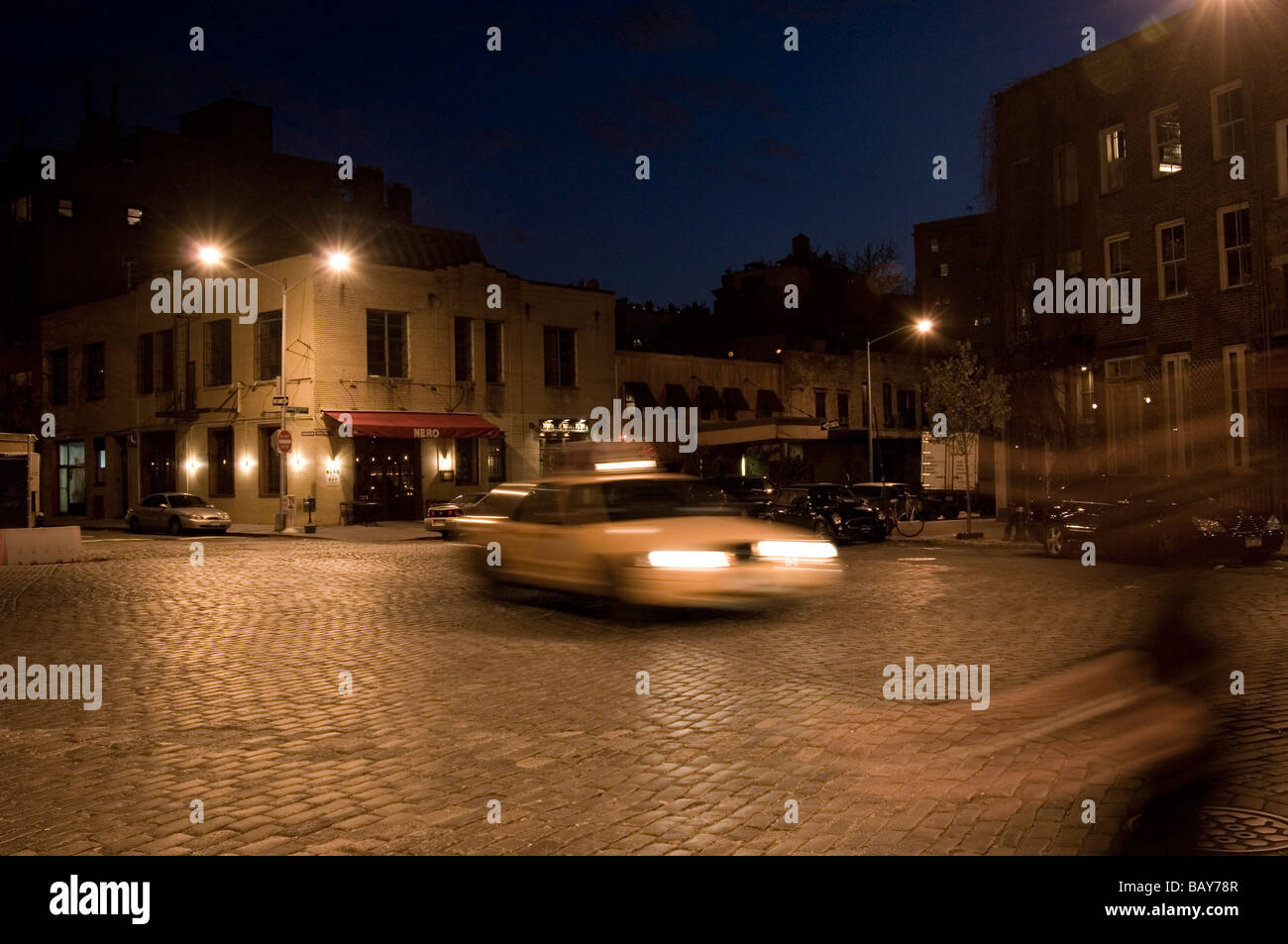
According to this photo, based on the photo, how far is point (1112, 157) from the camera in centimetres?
3022

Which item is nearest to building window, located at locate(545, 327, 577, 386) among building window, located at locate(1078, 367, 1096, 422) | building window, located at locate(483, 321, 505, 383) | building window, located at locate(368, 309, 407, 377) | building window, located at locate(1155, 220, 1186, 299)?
building window, located at locate(483, 321, 505, 383)

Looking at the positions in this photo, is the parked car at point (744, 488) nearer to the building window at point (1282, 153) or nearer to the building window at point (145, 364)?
the building window at point (1282, 153)

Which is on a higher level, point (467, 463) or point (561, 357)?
point (561, 357)

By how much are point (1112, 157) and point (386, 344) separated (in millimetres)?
24832

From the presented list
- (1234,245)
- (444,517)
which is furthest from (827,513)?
(1234,245)

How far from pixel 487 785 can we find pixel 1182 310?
2707 centimetres

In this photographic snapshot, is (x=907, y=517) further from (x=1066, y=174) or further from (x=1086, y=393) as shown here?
(x=1066, y=174)

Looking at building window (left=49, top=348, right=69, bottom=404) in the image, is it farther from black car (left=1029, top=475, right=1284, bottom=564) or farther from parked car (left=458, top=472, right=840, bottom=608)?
black car (left=1029, top=475, right=1284, bottom=564)

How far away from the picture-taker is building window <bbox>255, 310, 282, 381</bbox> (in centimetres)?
3834

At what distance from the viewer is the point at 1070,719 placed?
735cm

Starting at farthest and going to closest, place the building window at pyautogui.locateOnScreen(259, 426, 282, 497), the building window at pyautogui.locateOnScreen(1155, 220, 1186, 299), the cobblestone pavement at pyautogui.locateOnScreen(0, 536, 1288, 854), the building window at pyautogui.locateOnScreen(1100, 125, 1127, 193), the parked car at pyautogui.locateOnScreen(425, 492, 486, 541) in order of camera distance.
→ the building window at pyautogui.locateOnScreen(259, 426, 282, 497) → the parked car at pyautogui.locateOnScreen(425, 492, 486, 541) → the building window at pyautogui.locateOnScreen(1100, 125, 1127, 193) → the building window at pyautogui.locateOnScreen(1155, 220, 1186, 299) → the cobblestone pavement at pyautogui.locateOnScreen(0, 536, 1288, 854)

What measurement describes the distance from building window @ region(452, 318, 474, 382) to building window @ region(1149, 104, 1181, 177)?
79.9 ft

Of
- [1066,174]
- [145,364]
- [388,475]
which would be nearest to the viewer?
[1066,174]
